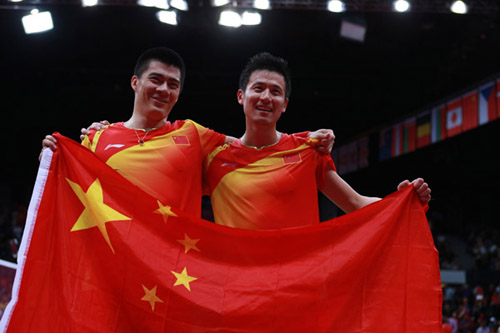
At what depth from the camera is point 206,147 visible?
2.94m

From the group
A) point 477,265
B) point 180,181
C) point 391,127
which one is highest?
point 391,127

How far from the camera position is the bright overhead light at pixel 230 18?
850 centimetres

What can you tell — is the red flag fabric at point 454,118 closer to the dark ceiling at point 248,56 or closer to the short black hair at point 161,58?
the dark ceiling at point 248,56

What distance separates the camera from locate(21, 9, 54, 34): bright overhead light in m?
8.48

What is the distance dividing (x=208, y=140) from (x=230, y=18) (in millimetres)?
5870

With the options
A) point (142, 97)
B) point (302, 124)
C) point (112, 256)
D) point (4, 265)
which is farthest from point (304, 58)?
point (112, 256)

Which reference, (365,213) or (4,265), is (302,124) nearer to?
(4,265)

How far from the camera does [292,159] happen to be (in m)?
2.84

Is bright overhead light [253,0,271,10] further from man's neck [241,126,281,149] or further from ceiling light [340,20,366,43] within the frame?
man's neck [241,126,281,149]

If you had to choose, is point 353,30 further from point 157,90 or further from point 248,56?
point 157,90

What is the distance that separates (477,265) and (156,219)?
568 inches

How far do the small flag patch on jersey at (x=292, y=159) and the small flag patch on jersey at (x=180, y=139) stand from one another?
18.3 inches

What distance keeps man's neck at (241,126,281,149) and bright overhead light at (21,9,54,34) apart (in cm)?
653

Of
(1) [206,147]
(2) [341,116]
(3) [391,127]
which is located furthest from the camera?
(2) [341,116]
